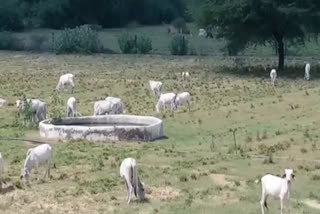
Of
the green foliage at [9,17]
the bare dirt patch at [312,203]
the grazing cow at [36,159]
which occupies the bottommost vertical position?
the bare dirt patch at [312,203]

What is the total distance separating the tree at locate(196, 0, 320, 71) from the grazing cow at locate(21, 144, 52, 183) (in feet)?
97.9

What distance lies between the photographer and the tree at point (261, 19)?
50.6 metres

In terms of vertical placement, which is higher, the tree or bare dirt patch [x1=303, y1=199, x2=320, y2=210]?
the tree

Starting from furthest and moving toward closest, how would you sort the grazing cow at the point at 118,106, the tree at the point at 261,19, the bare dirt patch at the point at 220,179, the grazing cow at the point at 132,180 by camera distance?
the tree at the point at 261,19 → the grazing cow at the point at 118,106 → the bare dirt patch at the point at 220,179 → the grazing cow at the point at 132,180

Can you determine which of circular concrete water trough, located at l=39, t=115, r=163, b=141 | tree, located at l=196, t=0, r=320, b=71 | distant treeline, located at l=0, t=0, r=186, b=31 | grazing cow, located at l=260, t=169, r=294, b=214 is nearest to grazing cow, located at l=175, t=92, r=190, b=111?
circular concrete water trough, located at l=39, t=115, r=163, b=141

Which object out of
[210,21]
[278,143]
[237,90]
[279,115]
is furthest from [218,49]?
[278,143]

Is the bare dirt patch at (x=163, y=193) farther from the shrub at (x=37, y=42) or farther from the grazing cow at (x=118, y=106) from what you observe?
the shrub at (x=37, y=42)

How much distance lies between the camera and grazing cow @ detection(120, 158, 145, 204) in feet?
63.0

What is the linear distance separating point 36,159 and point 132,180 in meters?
3.39

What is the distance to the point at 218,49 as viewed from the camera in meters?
73.2

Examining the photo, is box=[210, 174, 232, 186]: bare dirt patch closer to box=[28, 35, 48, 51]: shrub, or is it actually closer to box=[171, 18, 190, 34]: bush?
box=[28, 35, 48, 51]: shrub

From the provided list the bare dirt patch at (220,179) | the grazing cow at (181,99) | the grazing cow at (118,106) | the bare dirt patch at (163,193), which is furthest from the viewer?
the grazing cow at (181,99)

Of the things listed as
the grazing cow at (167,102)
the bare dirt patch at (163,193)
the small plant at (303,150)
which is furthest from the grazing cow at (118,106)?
the bare dirt patch at (163,193)

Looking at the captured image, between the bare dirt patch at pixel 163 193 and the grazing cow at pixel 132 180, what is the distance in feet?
1.39
